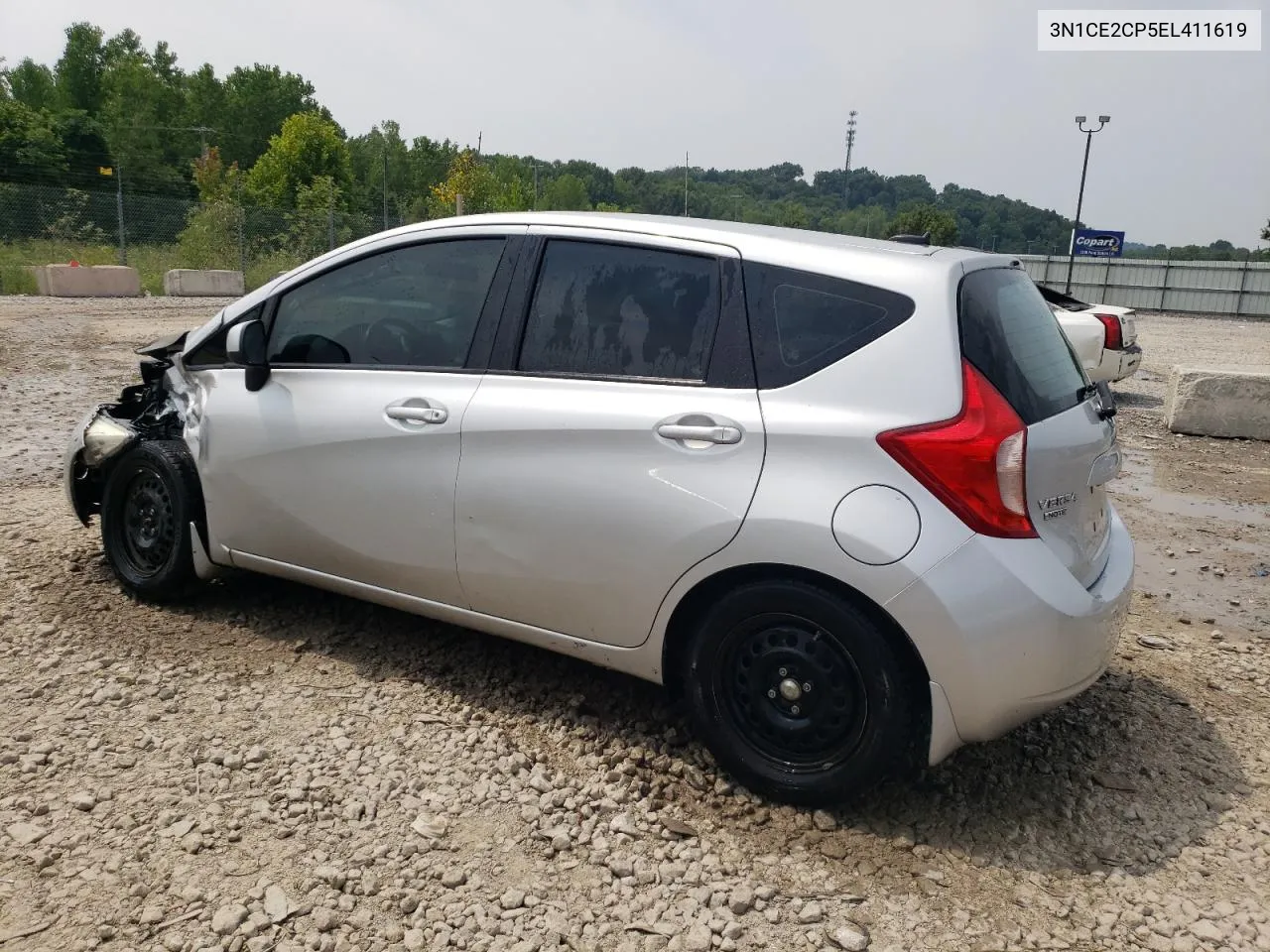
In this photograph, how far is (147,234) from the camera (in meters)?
28.3

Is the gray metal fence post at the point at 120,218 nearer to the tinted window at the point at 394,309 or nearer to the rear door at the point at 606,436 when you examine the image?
the tinted window at the point at 394,309

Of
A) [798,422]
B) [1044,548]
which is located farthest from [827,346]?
[1044,548]

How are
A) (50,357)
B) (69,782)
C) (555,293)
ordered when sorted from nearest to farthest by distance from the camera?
1. (69,782)
2. (555,293)
3. (50,357)

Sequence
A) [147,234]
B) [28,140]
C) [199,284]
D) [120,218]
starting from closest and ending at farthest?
1. [199,284]
2. [120,218]
3. [147,234]
4. [28,140]

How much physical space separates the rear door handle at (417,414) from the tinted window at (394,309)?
7.3 inches

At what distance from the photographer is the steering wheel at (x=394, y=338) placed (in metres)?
3.68

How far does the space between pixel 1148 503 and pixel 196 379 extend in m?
6.44

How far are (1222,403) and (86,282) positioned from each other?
23.6 m

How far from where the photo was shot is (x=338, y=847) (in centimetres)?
279

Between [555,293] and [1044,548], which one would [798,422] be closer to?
[1044,548]

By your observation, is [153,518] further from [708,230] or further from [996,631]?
[996,631]

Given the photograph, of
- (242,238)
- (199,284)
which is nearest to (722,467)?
(199,284)

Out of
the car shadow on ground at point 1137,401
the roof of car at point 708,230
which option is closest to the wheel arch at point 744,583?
the roof of car at point 708,230

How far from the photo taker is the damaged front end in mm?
4355
